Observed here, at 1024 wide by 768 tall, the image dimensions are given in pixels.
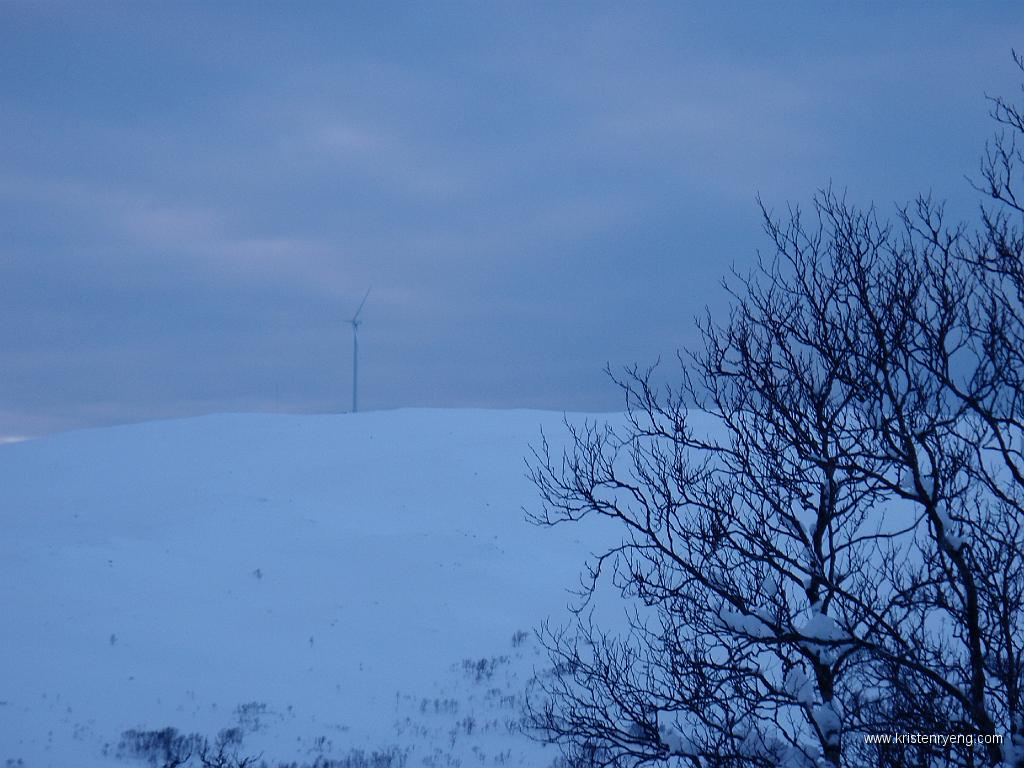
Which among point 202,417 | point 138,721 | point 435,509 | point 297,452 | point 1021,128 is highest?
point 202,417

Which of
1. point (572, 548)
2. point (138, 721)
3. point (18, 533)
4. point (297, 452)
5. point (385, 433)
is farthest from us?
point (385, 433)

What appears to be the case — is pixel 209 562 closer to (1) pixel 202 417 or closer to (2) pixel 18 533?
(2) pixel 18 533

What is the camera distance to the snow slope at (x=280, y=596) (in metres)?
16.5

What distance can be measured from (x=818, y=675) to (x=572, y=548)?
78.6 feet

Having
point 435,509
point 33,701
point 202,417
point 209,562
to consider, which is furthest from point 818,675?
point 202,417

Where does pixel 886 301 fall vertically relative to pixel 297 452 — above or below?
below

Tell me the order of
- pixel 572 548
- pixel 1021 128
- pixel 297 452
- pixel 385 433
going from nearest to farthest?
pixel 1021 128, pixel 572 548, pixel 297 452, pixel 385 433

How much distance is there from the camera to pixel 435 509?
3391cm

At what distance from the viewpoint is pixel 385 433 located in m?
45.3

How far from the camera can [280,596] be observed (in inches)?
988

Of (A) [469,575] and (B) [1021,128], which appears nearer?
(B) [1021,128]

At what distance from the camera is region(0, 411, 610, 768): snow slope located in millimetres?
16547

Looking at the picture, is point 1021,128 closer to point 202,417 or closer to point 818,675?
point 818,675

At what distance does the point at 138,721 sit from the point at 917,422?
14.7 meters
